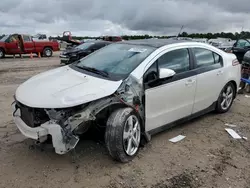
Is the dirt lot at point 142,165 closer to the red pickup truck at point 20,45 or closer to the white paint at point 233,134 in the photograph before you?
the white paint at point 233,134

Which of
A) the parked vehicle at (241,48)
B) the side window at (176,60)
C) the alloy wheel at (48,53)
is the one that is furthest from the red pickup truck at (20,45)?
the side window at (176,60)

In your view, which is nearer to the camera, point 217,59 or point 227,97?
point 217,59

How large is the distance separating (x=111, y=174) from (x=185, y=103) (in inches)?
72.6

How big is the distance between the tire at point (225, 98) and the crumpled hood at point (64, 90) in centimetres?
275

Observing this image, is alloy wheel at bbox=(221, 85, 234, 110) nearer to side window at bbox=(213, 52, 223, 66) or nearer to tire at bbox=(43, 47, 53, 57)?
side window at bbox=(213, 52, 223, 66)

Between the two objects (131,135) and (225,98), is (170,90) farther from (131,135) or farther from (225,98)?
(225,98)

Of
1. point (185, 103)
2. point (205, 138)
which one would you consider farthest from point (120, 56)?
point (205, 138)

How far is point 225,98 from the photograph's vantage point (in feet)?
18.4

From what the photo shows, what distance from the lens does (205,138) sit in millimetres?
4512

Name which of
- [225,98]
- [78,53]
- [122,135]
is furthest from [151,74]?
[78,53]

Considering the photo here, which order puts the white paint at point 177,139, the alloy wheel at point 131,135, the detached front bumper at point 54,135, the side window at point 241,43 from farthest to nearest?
1. the side window at point 241,43
2. the white paint at point 177,139
3. the alloy wheel at point 131,135
4. the detached front bumper at point 54,135

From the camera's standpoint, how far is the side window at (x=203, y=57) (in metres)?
4.76

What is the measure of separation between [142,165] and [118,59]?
1.61m

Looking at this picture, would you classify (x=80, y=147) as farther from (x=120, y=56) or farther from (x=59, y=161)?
(x=120, y=56)
